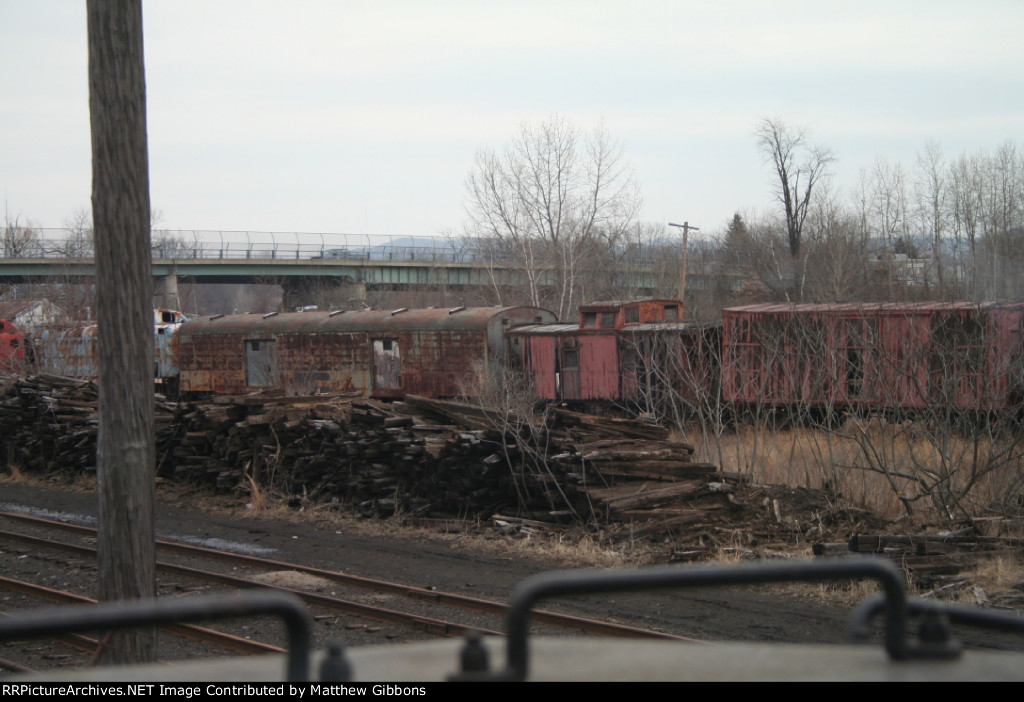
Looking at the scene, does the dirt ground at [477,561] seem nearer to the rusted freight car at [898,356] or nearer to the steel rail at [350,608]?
the steel rail at [350,608]

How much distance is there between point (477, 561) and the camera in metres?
10.9

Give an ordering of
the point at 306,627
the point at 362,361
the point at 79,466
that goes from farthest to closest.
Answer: the point at 362,361, the point at 79,466, the point at 306,627

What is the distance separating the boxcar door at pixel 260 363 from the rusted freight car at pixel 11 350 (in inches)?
270

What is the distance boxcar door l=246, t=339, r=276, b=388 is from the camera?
2688 cm

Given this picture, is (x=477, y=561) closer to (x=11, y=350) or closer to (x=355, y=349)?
(x=355, y=349)

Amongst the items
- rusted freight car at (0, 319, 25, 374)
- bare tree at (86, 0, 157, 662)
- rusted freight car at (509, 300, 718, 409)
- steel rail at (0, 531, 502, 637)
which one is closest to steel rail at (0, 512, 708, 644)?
steel rail at (0, 531, 502, 637)

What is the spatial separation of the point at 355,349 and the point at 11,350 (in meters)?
11.1

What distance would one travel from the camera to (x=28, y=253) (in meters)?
52.8

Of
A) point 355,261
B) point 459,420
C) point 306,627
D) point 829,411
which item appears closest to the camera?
point 306,627

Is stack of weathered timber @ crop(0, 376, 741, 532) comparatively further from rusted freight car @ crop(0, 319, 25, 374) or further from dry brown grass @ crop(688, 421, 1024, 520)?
rusted freight car @ crop(0, 319, 25, 374)

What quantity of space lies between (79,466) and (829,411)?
17.2 metres

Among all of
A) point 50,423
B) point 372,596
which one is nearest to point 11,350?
point 50,423
